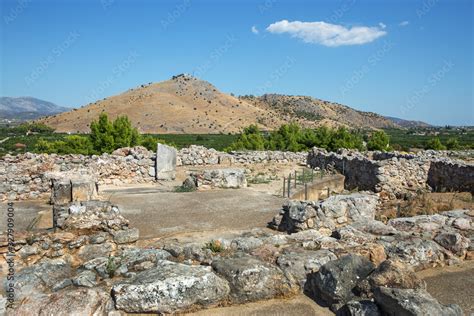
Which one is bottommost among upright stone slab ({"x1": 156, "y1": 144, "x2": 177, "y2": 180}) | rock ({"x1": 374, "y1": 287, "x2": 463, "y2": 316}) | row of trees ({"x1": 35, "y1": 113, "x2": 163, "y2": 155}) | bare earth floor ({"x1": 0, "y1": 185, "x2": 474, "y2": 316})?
bare earth floor ({"x1": 0, "y1": 185, "x2": 474, "y2": 316})

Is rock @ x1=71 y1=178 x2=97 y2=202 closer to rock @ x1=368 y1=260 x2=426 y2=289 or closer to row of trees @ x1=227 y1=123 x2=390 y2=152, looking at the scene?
rock @ x1=368 y1=260 x2=426 y2=289

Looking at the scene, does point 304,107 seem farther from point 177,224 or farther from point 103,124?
point 177,224

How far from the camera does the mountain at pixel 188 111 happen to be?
82062 millimetres

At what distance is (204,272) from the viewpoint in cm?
472

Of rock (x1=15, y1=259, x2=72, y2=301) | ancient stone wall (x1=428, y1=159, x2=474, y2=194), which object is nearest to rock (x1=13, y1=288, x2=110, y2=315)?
rock (x1=15, y1=259, x2=72, y2=301)

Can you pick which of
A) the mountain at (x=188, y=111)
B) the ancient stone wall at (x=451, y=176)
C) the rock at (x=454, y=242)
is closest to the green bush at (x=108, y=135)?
the ancient stone wall at (x=451, y=176)

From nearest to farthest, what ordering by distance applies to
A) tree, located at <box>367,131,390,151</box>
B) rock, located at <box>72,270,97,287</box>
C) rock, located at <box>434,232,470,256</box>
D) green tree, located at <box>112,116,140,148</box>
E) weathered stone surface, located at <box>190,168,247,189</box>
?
rock, located at <box>72,270,97,287</box>
rock, located at <box>434,232,470,256</box>
weathered stone surface, located at <box>190,168,247,189</box>
green tree, located at <box>112,116,140,148</box>
tree, located at <box>367,131,390,151</box>

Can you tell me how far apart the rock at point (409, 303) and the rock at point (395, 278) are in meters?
0.23

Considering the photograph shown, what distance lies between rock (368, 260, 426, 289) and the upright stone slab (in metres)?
12.3

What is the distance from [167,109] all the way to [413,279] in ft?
281

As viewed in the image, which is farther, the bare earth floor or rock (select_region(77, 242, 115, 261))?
rock (select_region(77, 242, 115, 261))

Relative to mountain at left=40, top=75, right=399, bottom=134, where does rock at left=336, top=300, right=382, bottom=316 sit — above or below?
below

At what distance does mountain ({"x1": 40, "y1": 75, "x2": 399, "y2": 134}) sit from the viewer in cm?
8206

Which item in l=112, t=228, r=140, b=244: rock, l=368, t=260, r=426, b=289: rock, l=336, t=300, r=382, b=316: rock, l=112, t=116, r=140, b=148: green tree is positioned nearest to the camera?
l=336, t=300, r=382, b=316: rock
